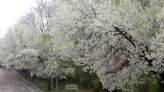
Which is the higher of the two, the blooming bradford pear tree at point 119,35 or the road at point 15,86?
the blooming bradford pear tree at point 119,35

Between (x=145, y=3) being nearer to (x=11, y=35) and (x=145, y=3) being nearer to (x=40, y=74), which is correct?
(x=40, y=74)

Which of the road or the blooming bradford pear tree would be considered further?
the road

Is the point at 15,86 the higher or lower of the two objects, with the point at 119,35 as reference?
lower

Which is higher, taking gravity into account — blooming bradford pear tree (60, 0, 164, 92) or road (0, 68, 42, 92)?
blooming bradford pear tree (60, 0, 164, 92)

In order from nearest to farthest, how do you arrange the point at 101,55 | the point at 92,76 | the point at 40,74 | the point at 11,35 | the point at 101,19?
the point at 101,19, the point at 101,55, the point at 92,76, the point at 40,74, the point at 11,35

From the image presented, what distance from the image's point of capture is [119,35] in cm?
2008

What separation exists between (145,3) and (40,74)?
870 inches

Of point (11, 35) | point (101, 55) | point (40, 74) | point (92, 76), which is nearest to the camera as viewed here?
point (101, 55)

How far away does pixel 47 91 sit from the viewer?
39500mm

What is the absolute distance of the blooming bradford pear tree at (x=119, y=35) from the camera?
19562 millimetres

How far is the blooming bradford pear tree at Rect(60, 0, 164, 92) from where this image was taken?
19.6 meters

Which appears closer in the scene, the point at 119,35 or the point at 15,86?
the point at 119,35

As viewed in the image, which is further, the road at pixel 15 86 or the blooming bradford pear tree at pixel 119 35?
the road at pixel 15 86

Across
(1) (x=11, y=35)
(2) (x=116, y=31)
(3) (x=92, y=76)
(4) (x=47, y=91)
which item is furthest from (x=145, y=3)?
(1) (x=11, y=35)
